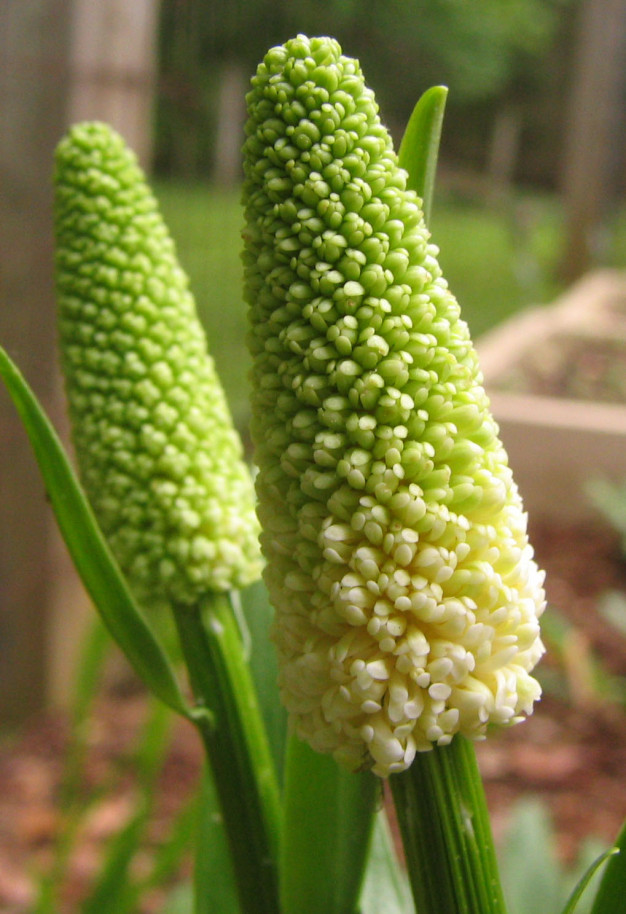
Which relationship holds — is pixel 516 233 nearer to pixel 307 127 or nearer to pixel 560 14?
pixel 560 14

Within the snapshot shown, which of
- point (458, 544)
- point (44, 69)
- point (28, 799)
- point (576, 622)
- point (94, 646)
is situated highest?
point (44, 69)

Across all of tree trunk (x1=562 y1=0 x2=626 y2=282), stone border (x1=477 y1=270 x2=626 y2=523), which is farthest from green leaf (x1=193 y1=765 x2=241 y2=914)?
tree trunk (x1=562 y1=0 x2=626 y2=282)

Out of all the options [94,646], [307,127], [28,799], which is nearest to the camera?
[307,127]

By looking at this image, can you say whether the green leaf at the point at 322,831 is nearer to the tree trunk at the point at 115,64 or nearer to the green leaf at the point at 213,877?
the green leaf at the point at 213,877

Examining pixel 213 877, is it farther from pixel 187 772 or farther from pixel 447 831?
pixel 187 772

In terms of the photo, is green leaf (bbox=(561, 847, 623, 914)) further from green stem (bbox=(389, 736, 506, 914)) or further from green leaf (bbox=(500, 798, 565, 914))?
green leaf (bbox=(500, 798, 565, 914))

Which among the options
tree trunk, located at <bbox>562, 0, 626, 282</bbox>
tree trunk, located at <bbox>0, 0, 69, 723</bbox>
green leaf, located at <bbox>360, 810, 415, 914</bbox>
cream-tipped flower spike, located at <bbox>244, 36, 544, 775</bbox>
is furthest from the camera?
tree trunk, located at <bbox>562, 0, 626, 282</bbox>

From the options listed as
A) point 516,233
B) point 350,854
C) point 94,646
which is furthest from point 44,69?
point 516,233
